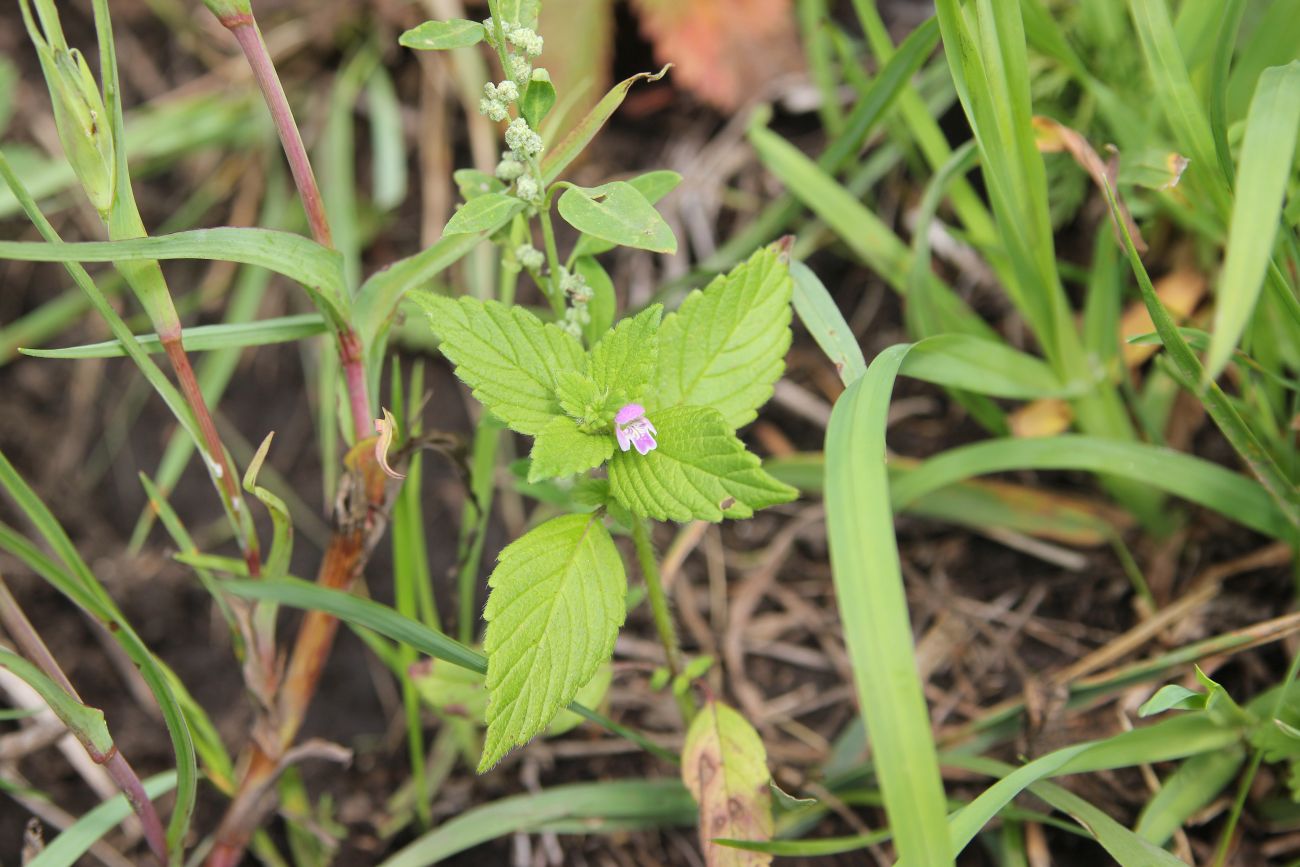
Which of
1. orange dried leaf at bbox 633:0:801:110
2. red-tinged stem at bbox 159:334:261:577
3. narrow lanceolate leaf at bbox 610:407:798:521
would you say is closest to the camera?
narrow lanceolate leaf at bbox 610:407:798:521

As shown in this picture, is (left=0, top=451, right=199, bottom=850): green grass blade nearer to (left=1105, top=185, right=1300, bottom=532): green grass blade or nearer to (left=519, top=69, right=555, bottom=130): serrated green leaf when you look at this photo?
(left=519, top=69, right=555, bottom=130): serrated green leaf

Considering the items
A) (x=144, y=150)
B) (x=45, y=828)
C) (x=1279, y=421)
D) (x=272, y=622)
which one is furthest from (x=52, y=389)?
(x=1279, y=421)

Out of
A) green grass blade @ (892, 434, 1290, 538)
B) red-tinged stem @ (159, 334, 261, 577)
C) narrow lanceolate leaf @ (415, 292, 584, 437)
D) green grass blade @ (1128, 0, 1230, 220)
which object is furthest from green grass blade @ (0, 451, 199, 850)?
green grass blade @ (1128, 0, 1230, 220)

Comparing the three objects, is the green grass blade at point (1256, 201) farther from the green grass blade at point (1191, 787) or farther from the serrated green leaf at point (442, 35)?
the serrated green leaf at point (442, 35)

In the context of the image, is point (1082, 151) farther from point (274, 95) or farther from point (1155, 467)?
point (274, 95)

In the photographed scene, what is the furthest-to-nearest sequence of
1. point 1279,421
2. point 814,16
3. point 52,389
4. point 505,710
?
1. point 52,389
2. point 814,16
3. point 1279,421
4. point 505,710

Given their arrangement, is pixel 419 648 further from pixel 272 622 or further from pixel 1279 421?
pixel 1279 421

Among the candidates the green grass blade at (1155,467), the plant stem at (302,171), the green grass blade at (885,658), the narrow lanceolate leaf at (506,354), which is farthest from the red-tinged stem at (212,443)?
the green grass blade at (1155,467)
